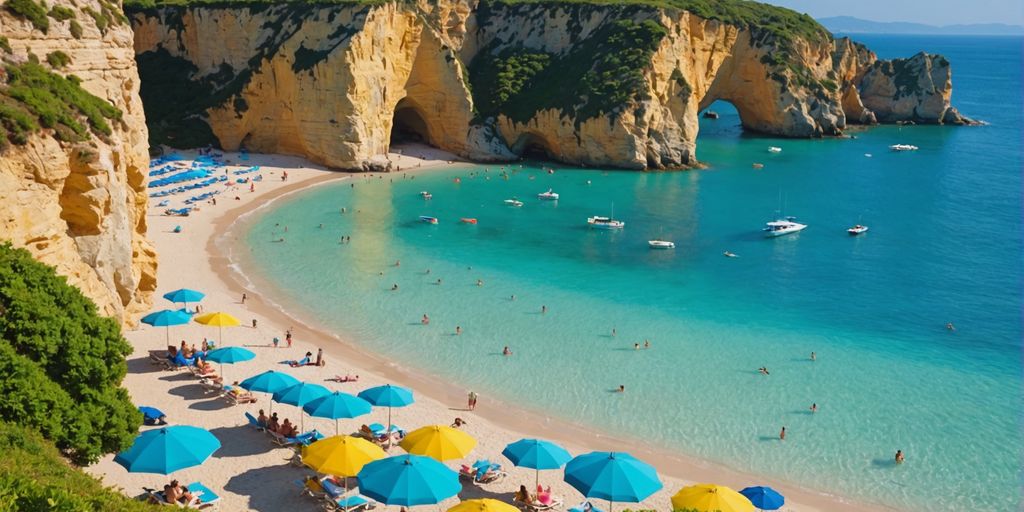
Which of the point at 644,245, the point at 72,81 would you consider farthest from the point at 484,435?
the point at 644,245

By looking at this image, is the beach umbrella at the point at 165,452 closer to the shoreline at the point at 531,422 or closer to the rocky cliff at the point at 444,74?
the shoreline at the point at 531,422

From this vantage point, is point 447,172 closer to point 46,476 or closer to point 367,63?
point 367,63

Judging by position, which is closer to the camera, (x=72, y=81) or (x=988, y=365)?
(x=72, y=81)

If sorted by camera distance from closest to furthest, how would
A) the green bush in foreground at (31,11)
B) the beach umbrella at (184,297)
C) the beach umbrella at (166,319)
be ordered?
the green bush in foreground at (31,11) < the beach umbrella at (166,319) < the beach umbrella at (184,297)

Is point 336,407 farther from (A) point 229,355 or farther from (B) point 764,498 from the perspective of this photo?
(B) point 764,498

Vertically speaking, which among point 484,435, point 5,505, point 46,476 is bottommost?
point 484,435

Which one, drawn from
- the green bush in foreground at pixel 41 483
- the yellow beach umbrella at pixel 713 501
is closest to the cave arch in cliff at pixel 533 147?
the yellow beach umbrella at pixel 713 501

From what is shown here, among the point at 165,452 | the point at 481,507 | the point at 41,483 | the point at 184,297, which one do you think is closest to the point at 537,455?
the point at 481,507

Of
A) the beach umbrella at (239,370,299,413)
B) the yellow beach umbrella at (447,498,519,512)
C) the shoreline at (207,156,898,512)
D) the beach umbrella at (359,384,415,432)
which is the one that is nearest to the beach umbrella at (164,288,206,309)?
the shoreline at (207,156,898,512)
